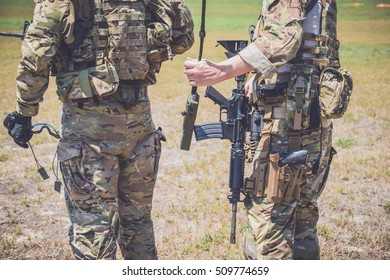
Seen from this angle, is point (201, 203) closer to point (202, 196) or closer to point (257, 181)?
point (202, 196)

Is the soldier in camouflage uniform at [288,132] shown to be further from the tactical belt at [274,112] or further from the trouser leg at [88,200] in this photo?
the trouser leg at [88,200]

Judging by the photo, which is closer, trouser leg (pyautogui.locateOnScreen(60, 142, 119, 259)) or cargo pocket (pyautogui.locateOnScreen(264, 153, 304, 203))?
cargo pocket (pyautogui.locateOnScreen(264, 153, 304, 203))

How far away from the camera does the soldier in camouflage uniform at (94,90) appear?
12.4ft

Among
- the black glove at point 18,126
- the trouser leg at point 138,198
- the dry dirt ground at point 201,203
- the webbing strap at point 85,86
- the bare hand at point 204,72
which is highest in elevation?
the bare hand at point 204,72

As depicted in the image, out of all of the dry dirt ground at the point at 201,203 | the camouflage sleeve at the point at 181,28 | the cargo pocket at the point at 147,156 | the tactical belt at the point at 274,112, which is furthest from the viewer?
the dry dirt ground at the point at 201,203

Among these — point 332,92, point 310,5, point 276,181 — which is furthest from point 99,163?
point 310,5

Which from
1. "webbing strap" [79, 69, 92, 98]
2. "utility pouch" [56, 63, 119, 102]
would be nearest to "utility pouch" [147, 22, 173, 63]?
"utility pouch" [56, 63, 119, 102]

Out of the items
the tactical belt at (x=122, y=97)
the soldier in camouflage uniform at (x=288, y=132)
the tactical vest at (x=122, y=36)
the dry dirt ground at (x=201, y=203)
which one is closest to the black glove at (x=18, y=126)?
the tactical belt at (x=122, y=97)

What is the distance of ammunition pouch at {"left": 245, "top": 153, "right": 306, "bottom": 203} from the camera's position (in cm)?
376

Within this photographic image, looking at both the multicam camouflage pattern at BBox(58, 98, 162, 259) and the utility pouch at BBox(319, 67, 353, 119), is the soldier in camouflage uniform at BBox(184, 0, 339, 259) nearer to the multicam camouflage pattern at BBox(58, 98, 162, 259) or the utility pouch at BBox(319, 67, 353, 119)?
the utility pouch at BBox(319, 67, 353, 119)

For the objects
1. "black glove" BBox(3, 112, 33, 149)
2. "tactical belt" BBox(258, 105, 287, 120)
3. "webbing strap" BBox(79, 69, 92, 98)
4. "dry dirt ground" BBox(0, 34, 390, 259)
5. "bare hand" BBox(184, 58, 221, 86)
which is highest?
"bare hand" BBox(184, 58, 221, 86)

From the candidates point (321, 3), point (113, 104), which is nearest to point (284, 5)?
point (321, 3)

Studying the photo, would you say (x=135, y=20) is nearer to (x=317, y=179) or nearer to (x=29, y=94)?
(x=29, y=94)

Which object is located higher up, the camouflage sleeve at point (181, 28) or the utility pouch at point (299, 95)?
the camouflage sleeve at point (181, 28)
